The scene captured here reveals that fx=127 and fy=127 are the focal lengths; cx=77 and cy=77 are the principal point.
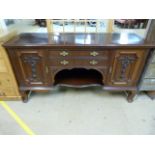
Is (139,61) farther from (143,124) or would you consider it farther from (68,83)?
(68,83)

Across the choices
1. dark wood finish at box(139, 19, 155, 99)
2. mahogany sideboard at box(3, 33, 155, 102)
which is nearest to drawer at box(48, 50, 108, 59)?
mahogany sideboard at box(3, 33, 155, 102)

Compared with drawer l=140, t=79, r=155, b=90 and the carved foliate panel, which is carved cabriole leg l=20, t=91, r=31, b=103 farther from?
drawer l=140, t=79, r=155, b=90

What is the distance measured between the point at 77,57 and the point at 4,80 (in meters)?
0.98

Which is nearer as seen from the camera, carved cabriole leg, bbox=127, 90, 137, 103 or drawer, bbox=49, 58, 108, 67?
drawer, bbox=49, 58, 108, 67

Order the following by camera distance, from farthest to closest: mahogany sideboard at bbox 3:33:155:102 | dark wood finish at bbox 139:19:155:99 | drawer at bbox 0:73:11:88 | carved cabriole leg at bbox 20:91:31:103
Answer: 1. carved cabriole leg at bbox 20:91:31:103
2. drawer at bbox 0:73:11:88
3. dark wood finish at bbox 139:19:155:99
4. mahogany sideboard at bbox 3:33:155:102

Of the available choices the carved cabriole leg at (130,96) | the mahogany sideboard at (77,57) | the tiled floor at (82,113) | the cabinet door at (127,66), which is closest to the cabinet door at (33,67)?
the mahogany sideboard at (77,57)

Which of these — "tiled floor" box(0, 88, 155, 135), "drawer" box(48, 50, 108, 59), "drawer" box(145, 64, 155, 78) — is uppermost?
"drawer" box(48, 50, 108, 59)

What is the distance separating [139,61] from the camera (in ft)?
4.66

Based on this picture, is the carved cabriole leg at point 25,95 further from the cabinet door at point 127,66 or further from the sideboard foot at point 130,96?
the sideboard foot at point 130,96

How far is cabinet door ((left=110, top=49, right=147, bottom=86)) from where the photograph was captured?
1.36 metres

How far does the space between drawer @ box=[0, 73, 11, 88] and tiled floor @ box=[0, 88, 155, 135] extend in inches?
10.9

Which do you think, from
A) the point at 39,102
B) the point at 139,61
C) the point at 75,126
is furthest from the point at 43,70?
the point at 139,61
